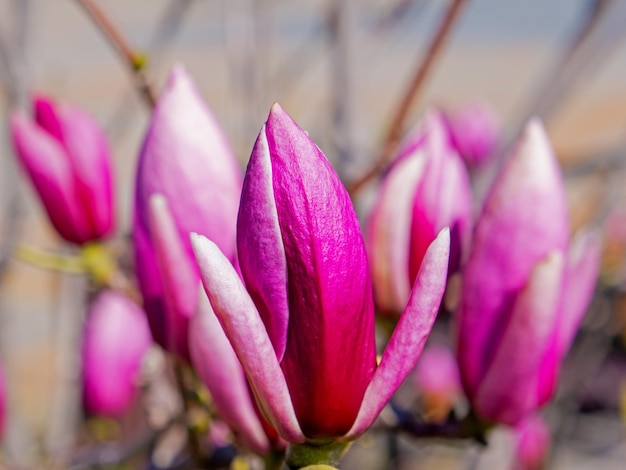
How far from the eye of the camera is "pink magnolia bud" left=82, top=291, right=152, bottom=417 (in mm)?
907

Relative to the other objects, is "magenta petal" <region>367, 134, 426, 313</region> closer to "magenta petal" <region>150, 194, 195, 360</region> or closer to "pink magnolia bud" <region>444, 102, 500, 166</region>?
"magenta petal" <region>150, 194, 195, 360</region>

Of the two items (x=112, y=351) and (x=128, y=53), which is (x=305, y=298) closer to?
(x=128, y=53)

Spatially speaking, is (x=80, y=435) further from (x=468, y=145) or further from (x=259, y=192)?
(x=259, y=192)

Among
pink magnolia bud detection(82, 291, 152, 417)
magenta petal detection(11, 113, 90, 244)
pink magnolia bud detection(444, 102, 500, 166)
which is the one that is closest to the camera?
magenta petal detection(11, 113, 90, 244)

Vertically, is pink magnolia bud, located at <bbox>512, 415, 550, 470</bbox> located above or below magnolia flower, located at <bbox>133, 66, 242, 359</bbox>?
below

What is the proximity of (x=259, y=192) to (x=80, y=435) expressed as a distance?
0.96m

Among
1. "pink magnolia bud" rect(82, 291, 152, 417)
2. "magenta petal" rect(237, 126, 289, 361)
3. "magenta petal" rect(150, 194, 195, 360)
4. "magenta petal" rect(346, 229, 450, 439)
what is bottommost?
"magenta petal" rect(346, 229, 450, 439)

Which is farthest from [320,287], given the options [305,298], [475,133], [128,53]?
[475,133]

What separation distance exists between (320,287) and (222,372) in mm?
102

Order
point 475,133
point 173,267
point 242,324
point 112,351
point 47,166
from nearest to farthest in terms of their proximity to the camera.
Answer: point 242,324
point 173,267
point 47,166
point 112,351
point 475,133

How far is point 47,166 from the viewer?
636 mm

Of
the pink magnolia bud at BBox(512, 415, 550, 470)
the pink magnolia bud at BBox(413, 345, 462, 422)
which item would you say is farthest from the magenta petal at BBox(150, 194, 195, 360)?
the pink magnolia bud at BBox(413, 345, 462, 422)

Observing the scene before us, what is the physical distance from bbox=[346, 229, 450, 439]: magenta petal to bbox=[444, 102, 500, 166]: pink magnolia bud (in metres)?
0.93

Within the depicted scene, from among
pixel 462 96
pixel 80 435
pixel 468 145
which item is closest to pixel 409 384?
pixel 468 145
